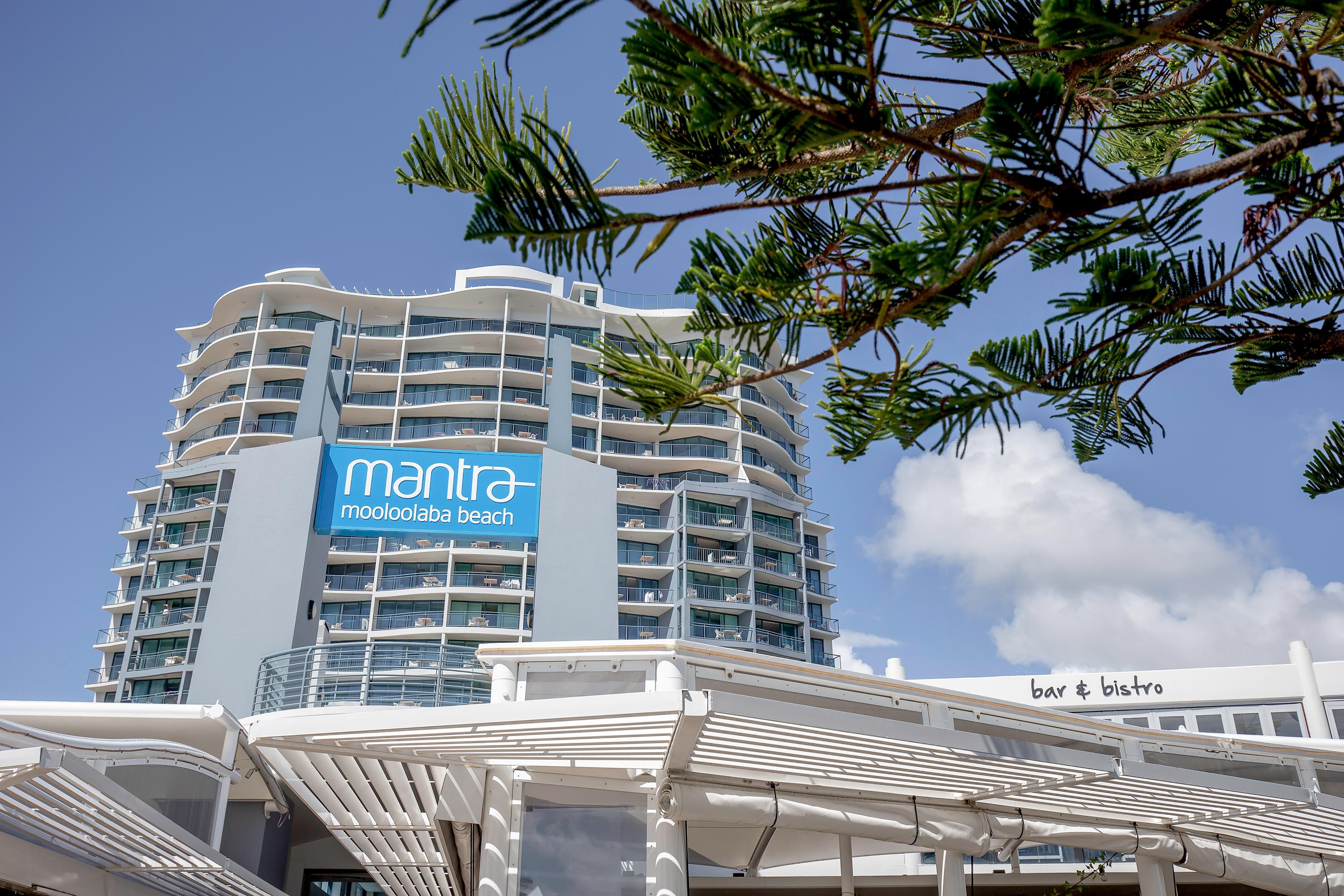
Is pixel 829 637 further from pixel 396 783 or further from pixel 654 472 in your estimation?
pixel 396 783

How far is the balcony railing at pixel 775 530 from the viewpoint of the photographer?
45.3m

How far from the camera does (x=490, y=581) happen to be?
4209 centimetres

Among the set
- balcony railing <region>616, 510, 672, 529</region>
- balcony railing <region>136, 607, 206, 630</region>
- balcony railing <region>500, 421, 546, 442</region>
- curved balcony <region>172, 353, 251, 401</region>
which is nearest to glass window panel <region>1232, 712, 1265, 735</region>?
balcony railing <region>616, 510, 672, 529</region>

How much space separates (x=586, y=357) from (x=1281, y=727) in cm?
3270

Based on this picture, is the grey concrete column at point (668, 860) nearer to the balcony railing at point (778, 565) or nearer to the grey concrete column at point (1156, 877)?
the grey concrete column at point (1156, 877)

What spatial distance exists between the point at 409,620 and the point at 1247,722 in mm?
30505

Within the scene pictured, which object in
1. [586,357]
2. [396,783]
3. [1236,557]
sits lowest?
[396,783]

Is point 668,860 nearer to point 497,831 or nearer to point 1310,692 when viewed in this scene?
point 497,831

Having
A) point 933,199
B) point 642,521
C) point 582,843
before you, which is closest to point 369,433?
point 642,521

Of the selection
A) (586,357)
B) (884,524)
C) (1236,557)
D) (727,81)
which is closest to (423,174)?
(727,81)

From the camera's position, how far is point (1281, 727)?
2105 cm

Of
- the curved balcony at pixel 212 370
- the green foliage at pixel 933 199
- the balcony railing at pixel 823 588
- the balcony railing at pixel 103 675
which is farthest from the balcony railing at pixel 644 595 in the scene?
the green foliage at pixel 933 199

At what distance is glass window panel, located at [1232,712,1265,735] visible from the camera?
21.0 meters

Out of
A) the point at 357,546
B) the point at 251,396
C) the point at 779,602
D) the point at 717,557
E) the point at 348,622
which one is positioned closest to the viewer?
the point at 348,622
